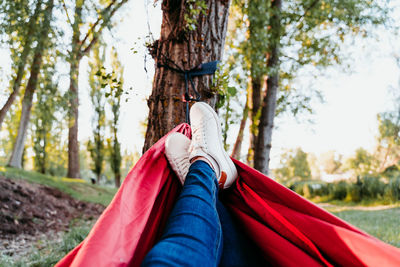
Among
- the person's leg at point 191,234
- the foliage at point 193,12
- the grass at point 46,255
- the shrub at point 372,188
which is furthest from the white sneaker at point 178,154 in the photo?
the shrub at point 372,188

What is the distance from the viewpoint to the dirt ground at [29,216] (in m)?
2.75

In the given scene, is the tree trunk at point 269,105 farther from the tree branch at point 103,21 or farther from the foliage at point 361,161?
the foliage at point 361,161

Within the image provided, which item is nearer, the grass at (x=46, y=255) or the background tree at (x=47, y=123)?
the grass at (x=46, y=255)

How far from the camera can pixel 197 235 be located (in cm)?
73

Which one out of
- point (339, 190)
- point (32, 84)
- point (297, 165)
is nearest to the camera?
point (32, 84)

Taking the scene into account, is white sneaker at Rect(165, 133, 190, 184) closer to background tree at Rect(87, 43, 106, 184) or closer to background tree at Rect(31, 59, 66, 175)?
background tree at Rect(31, 59, 66, 175)

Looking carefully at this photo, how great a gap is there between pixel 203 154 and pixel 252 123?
12.4ft

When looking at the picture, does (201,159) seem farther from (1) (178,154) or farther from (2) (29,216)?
(2) (29,216)

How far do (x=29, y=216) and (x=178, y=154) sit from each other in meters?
3.33

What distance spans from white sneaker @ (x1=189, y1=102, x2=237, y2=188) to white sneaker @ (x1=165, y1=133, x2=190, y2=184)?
4 cm

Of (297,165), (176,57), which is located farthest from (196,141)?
(297,165)

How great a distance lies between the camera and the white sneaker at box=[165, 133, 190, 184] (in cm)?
121

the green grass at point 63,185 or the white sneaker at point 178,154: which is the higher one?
the white sneaker at point 178,154

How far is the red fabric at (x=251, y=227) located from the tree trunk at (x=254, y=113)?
11.9ft
